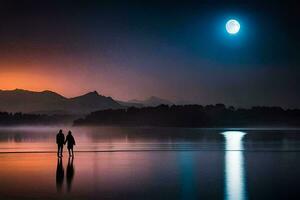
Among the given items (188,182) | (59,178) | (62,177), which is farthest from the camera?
(62,177)

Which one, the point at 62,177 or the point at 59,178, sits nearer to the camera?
the point at 59,178

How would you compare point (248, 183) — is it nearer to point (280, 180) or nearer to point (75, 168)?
point (280, 180)

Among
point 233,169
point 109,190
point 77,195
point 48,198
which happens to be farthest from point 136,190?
point 233,169

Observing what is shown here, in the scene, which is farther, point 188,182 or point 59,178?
point 59,178

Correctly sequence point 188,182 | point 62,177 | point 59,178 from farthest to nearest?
point 62,177, point 59,178, point 188,182

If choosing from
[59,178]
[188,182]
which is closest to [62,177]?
[59,178]

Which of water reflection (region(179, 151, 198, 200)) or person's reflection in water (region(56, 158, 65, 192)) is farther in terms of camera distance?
person's reflection in water (region(56, 158, 65, 192))

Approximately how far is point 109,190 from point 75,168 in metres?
9.18

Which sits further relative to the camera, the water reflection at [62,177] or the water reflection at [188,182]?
the water reflection at [62,177]

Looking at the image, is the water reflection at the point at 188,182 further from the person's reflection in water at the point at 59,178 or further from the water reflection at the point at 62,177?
the person's reflection in water at the point at 59,178

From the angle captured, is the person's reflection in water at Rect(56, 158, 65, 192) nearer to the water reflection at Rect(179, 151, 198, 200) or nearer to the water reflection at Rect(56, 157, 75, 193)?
the water reflection at Rect(56, 157, 75, 193)

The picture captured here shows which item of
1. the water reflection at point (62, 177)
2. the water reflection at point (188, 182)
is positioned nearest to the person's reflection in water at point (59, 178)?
the water reflection at point (62, 177)

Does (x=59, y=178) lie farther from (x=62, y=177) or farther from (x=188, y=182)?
(x=188, y=182)

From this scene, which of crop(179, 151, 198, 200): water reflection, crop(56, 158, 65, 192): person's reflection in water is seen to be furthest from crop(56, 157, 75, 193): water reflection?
crop(179, 151, 198, 200): water reflection
